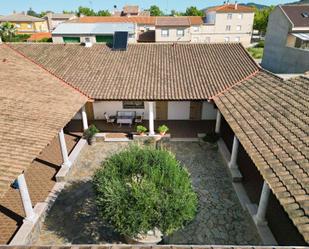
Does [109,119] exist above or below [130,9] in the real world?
below

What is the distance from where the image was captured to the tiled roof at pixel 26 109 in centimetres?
870

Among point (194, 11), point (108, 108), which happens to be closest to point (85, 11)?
point (194, 11)

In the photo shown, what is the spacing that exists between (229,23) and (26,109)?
55.8m

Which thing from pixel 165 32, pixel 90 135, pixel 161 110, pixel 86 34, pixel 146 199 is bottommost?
pixel 90 135

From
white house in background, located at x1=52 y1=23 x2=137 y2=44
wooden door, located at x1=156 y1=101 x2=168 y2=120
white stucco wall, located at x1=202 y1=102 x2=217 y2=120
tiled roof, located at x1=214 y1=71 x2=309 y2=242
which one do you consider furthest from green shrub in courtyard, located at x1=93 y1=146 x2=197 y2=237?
white house in background, located at x1=52 y1=23 x2=137 y2=44

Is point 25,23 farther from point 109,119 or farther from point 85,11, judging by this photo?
point 109,119

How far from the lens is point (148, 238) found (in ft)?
29.5

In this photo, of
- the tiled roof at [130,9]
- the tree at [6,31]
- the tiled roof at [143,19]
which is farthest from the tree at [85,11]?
the tree at [6,31]

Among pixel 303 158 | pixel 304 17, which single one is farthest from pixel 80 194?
pixel 304 17

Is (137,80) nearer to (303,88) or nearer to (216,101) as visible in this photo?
(216,101)

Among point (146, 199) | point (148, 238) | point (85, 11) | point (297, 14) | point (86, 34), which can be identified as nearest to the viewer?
point (146, 199)

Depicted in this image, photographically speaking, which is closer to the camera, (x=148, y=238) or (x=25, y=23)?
(x=148, y=238)

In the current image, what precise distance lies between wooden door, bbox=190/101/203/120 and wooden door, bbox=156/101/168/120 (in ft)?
6.36

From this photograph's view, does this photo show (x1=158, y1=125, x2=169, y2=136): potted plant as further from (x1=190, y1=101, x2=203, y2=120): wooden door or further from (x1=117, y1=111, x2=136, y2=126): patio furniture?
(x1=190, y1=101, x2=203, y2=120): wooden door
